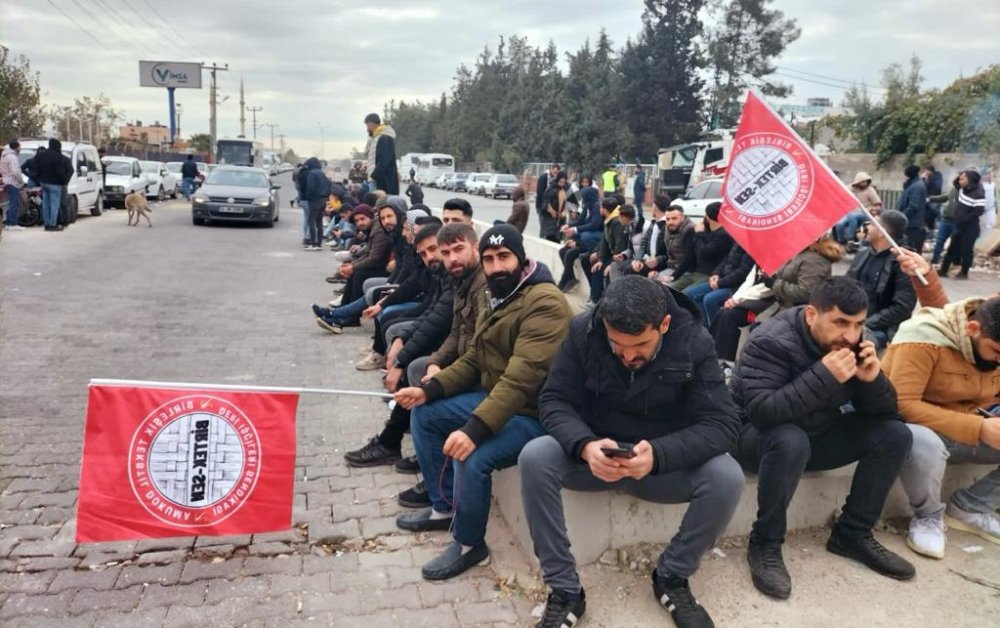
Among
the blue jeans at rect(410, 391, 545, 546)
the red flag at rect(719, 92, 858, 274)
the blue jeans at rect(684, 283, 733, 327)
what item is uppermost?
the red flag at rect(719, 92, 858, 274)

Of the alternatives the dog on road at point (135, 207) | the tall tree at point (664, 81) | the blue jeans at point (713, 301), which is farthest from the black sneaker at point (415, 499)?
the tall tree at point (664, 81)

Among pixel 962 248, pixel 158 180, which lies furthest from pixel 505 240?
pixel 158 180

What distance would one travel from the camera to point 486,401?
3398 millimetres

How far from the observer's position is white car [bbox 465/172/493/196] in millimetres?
48656

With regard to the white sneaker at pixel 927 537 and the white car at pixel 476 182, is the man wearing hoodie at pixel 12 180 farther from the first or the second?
the white car at pixel 476 182

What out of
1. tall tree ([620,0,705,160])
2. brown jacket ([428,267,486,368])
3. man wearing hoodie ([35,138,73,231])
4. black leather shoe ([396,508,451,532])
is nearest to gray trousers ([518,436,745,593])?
black leather shoe ([396,508,451,532])

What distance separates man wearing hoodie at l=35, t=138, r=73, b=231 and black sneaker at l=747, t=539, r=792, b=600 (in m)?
16.7

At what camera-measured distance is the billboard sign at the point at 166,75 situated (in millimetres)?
57688

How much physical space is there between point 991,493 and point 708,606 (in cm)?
178

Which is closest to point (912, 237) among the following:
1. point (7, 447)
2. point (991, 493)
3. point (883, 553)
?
point (991, 493)

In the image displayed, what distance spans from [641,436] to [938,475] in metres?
1.55

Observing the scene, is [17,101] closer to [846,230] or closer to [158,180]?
[158,180]

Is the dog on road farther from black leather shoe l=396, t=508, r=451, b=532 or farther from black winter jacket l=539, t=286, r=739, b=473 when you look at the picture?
black winter jacket l=539, t=286, r=739, b=473

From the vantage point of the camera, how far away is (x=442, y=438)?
3877mm
